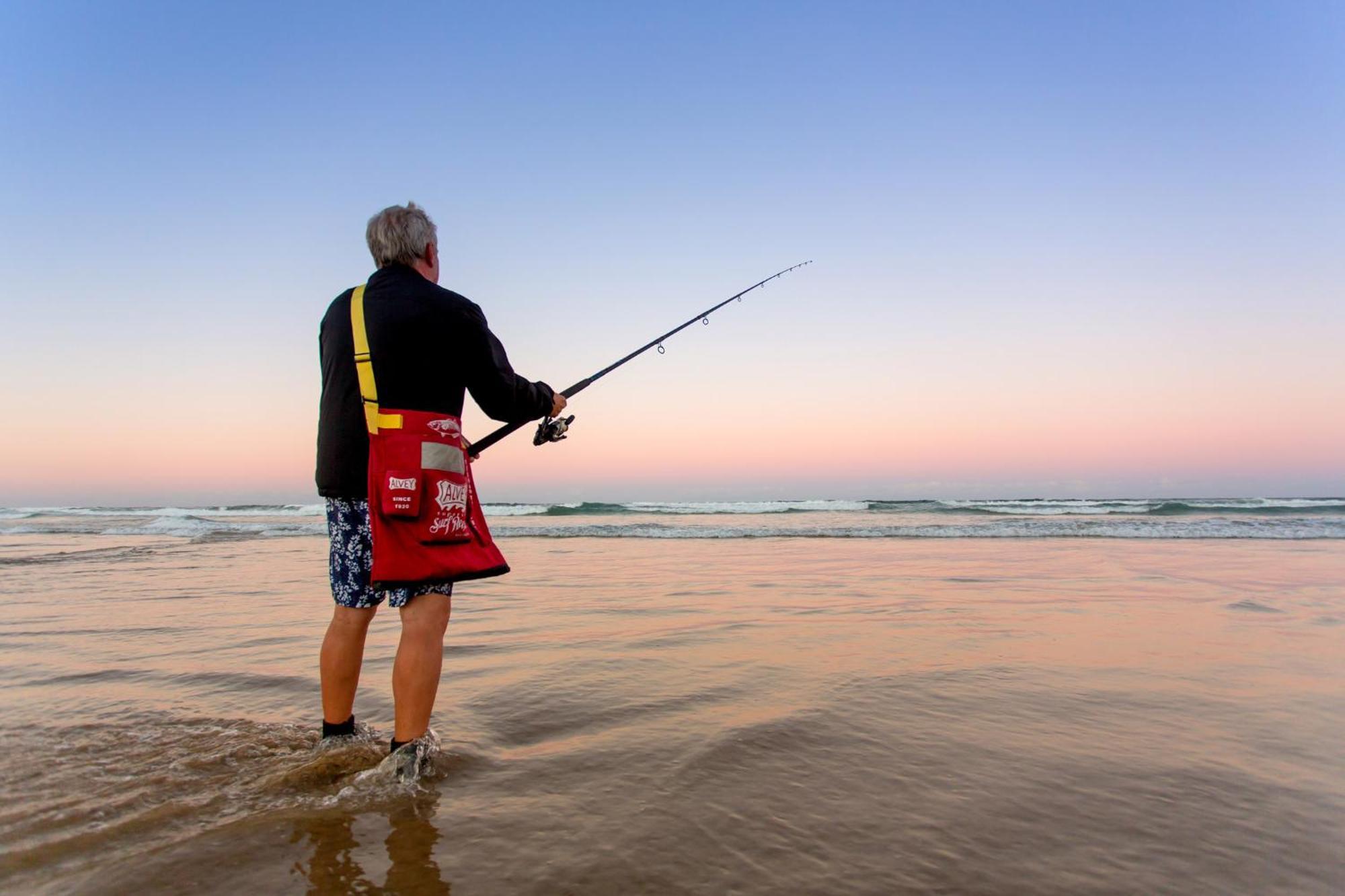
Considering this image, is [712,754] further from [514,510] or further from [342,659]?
[514,510]

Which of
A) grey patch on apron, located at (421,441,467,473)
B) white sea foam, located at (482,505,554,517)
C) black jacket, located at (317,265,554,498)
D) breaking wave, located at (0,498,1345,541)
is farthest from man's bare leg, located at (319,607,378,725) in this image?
white sea foam, located at (482,505,554,517)

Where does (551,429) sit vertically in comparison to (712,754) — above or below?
above

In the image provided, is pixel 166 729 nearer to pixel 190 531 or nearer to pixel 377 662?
pixel 377 662

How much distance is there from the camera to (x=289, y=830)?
195 cm

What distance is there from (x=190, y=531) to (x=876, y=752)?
22182 mm

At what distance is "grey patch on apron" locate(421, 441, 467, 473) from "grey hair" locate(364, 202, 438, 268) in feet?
2.25

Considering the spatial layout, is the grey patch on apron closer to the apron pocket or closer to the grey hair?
the apron pocket

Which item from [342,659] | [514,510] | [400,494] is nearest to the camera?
[400,494]

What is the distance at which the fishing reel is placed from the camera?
10.3 ft

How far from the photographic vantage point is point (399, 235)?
2.64 meters

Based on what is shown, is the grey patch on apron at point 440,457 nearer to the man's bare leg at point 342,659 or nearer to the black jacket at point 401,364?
the black jacket at point 401,364

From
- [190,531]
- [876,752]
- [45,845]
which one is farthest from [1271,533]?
[190,531]

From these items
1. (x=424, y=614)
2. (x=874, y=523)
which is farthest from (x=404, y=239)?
(x=874, y=523)

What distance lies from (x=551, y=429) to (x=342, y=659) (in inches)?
46.4
